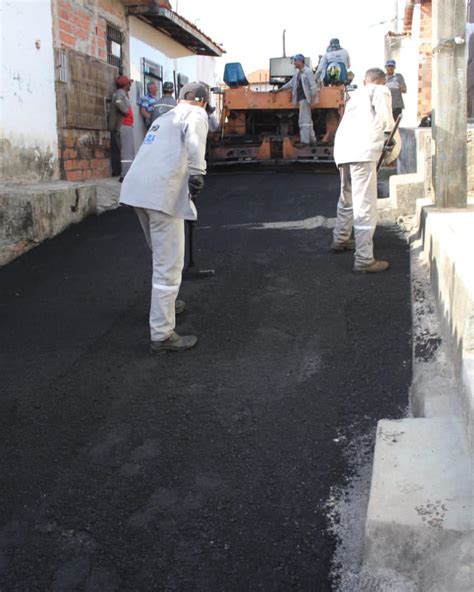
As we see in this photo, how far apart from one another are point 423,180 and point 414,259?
1.76m

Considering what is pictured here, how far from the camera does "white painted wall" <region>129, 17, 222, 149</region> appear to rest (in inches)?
558

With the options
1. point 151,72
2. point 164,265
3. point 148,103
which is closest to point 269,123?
point 148,103

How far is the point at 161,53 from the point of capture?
16469mm

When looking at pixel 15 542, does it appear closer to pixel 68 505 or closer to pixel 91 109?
pixel 68 505

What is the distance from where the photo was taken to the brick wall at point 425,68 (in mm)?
15359

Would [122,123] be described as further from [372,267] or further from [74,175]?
[372,267]

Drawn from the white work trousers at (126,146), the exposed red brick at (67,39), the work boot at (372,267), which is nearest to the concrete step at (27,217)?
the work boot at (372,267)

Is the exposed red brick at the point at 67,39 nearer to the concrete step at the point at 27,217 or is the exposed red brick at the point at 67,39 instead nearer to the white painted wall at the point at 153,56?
the concrete step at the point at 27,217

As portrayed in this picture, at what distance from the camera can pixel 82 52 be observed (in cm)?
1084

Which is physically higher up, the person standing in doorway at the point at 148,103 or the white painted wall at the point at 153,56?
the white painted wall at the point at 153,56

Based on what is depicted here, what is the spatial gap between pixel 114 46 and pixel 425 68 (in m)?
7.00

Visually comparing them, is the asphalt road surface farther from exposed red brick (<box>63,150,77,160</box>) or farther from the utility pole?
exposed red brick (<box>63,150,77,160</box>)

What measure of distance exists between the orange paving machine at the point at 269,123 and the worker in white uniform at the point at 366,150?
631 cm

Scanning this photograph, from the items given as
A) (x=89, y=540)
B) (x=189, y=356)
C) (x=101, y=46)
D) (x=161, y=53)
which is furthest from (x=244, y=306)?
(x=161, y=53)
